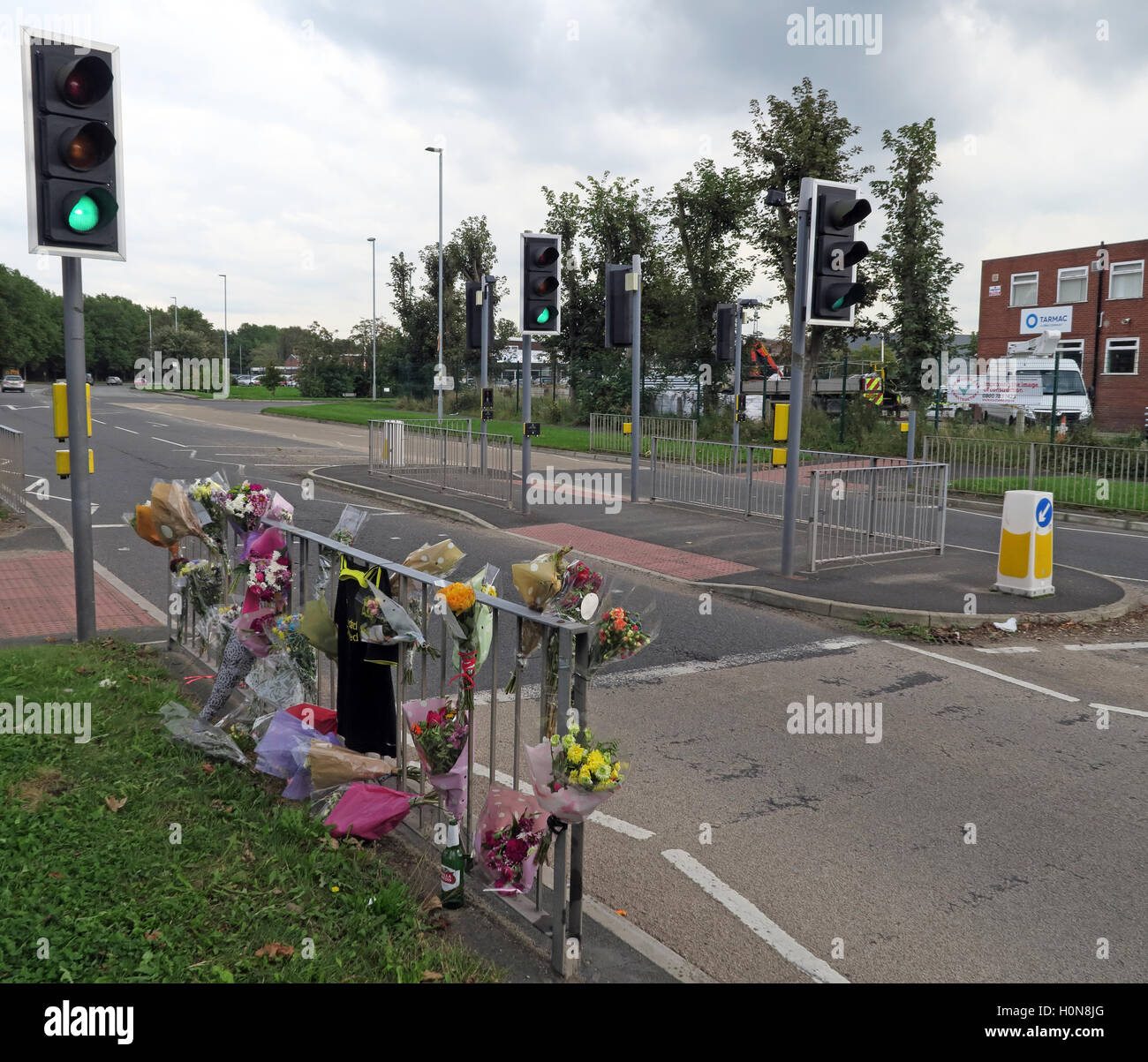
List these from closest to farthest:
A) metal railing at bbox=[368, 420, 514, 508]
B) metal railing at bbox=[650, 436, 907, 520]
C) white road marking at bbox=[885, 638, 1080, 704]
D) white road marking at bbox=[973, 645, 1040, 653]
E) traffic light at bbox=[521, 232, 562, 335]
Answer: white road marking at bbox=[885, 638, 1080, 704] → white road marking at bbox=[973, 645, 1040, 653] → traffic light at bbox=[521, 232, 562, 335] → metal railing at bbox=[650, 436, 907, 520] → metal railing at bbox=[368, 420, 514, 508]

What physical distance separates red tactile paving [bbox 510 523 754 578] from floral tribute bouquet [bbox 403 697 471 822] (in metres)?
7.52

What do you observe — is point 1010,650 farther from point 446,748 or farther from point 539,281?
point 539,281

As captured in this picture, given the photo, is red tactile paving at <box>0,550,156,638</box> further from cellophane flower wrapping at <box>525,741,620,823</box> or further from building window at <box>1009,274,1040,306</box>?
building window at <box>1009,274,1040,306</box>

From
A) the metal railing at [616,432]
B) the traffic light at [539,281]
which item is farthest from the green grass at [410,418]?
the traffic light at [539,281]

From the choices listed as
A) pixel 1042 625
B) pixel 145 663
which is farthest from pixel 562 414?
pixel 145 663

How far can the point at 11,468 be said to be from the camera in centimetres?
1548

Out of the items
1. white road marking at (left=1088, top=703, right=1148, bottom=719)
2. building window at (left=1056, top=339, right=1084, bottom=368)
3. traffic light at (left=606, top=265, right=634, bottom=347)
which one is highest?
building window at (left=1056, top=339, right=1084, bottom=368)

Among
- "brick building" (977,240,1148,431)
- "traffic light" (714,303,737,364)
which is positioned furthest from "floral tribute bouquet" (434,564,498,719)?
"brick building" (977,240,1148,431)

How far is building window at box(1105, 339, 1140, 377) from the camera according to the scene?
36.5m

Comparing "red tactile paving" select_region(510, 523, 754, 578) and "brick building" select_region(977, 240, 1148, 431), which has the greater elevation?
"brick building" select_region(977, 240, 1148, 431)

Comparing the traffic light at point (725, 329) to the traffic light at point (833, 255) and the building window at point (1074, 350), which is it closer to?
the traffic light at point (833, 255)
